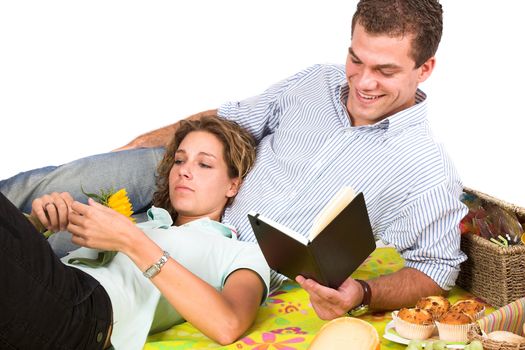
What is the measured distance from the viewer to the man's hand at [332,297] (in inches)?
133

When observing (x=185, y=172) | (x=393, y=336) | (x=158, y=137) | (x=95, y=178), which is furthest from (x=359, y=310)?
(x=158, y=137)

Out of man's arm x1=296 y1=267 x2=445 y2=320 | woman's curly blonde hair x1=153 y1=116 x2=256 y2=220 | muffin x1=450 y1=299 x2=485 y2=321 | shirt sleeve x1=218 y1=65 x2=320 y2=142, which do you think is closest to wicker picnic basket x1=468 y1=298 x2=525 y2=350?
muffin x1=450 y1=299 x2=485 y2=321

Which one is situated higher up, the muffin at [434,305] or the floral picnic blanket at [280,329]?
the muffin at [434,305]

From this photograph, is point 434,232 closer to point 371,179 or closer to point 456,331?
point 371,179

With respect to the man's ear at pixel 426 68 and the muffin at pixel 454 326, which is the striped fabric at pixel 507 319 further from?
the man's ear at pixel 426 68

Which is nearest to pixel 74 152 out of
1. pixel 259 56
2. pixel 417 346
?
pixel 259 56

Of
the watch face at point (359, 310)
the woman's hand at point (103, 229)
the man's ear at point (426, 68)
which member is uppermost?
the man's ear at point (426, 68)

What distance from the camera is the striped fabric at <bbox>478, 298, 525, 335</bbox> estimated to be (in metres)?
3.28

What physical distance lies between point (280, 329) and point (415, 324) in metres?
0.51

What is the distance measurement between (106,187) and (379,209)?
4.01 feet

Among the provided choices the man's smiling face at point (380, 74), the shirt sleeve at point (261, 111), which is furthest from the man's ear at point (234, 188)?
the man's smiling face at point (380, 74)

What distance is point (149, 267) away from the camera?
3236mm

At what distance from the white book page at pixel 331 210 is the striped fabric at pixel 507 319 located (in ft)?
1.97

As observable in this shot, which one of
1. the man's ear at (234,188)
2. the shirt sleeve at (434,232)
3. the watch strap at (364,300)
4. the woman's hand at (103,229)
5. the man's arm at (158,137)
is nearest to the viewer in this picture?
the woman's hand at (103,229)
